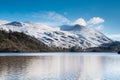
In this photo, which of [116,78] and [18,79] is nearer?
[18,79]

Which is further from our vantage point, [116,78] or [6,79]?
[116,78]

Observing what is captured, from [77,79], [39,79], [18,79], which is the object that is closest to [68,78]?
[77,79]

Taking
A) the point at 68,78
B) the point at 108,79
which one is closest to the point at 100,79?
the point at 108,79

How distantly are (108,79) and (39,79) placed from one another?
13619mm

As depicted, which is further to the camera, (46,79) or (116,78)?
(116,78)

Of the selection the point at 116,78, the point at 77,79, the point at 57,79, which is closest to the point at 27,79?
the point at 57,79

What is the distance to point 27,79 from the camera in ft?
160

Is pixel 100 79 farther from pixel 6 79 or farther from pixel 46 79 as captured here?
pixel 6 79

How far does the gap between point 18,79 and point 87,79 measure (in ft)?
43.0

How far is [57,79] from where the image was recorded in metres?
49.6

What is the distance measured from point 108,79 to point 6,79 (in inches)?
774

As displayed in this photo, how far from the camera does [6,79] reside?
4816 centimetres

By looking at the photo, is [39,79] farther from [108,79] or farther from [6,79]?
[108,79]

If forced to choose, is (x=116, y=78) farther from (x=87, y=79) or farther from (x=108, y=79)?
(x=87, y=79)
